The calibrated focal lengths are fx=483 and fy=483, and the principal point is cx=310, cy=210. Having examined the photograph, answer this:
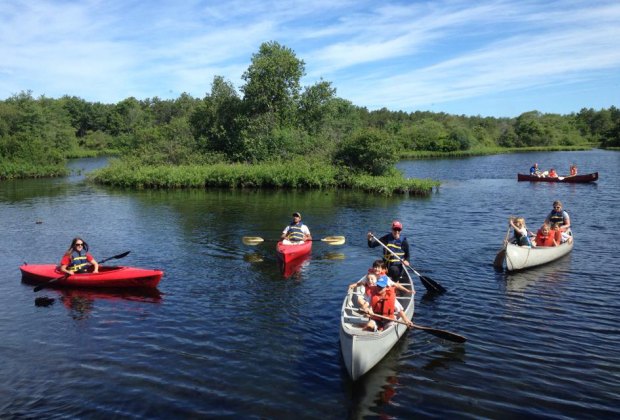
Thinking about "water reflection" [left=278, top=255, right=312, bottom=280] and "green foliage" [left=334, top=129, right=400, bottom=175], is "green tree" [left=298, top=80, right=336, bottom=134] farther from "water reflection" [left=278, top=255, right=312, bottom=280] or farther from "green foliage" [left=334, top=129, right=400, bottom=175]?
"water reflection" [left=278, top=255, right=312, bottom=280]

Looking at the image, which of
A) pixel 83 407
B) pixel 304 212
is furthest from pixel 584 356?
pixel 304 212

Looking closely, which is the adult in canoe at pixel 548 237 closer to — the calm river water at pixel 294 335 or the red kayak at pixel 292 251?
the calm river water at pixel 294 335

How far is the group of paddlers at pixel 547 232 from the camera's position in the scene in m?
18.1

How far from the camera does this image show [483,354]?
37.0ft

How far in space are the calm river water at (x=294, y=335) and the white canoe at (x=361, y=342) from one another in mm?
382

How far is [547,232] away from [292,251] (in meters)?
10.1

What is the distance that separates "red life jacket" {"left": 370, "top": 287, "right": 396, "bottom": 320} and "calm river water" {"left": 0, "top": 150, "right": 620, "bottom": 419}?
109 cm

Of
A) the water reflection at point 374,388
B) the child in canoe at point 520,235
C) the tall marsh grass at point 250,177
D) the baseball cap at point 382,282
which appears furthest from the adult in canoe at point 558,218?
the tall marsh grass at point 250,177

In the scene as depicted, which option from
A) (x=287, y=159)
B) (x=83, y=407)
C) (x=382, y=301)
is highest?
(x=287, y=159)

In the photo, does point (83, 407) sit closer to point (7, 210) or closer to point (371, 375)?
point (371, 375)

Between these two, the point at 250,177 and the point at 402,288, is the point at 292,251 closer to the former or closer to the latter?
the point at 402,288

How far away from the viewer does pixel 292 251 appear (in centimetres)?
1889

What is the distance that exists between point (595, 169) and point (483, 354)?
5796 centimetres

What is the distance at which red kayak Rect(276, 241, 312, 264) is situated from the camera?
18.5 meters
